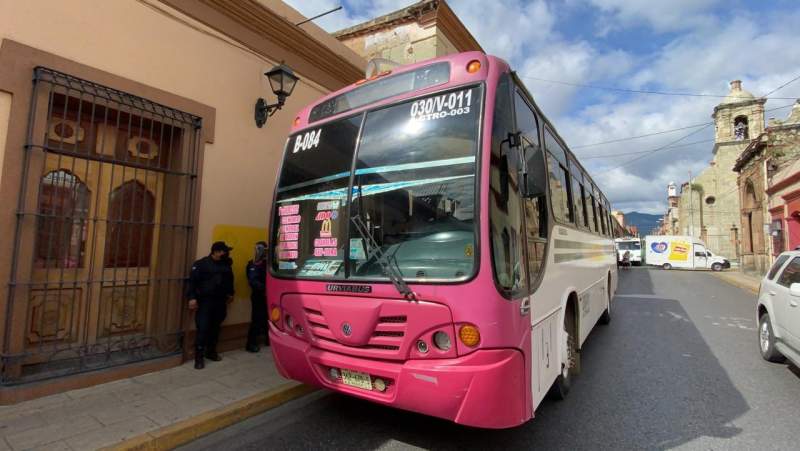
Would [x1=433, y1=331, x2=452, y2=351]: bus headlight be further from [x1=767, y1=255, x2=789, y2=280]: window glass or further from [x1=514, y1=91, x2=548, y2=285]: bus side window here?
[x1=767, y1=255, x2=789, y2=280]: window glass

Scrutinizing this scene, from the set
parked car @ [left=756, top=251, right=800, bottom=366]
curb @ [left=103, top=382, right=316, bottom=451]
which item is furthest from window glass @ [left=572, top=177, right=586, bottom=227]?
curb @ [left=103, top=382, right=316, bottom=451]

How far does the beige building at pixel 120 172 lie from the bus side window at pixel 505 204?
13.6 feet

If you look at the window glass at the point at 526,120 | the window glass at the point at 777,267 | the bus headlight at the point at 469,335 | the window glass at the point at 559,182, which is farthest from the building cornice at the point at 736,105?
the bus headlight at the point at 469,335

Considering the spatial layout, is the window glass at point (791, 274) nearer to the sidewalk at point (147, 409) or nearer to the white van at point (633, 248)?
the sidewalk at point (147, 409)

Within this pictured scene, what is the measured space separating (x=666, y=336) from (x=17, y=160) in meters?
9.78

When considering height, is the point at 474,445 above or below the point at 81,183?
below

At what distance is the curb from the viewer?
3.23 metres

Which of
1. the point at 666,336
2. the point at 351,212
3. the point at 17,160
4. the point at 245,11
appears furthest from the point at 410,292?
the point at 666,336

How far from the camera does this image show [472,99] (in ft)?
9.90

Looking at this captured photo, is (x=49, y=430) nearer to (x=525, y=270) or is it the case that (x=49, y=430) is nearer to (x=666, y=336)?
(x=525, y=270)

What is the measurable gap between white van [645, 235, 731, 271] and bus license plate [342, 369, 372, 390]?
3398 centimetres

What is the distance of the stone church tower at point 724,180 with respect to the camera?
3650 cm

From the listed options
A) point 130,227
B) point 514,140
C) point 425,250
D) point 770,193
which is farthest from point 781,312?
point 770,193

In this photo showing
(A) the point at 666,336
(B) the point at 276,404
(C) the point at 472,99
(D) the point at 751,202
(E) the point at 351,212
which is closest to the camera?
(C) the point at 472,99
